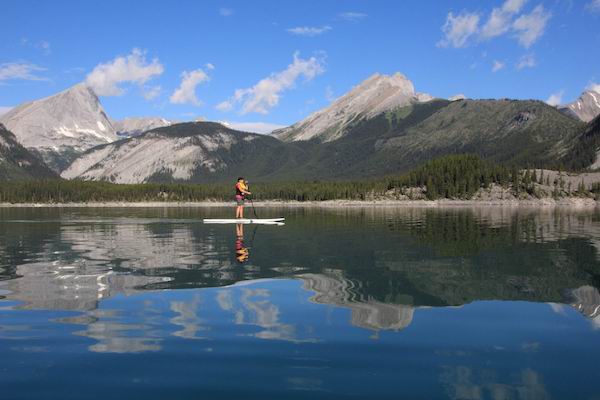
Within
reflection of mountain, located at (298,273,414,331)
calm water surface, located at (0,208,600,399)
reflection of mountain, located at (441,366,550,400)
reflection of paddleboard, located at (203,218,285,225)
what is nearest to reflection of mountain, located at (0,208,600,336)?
reflection of mountain, located at (298,273,414,331)

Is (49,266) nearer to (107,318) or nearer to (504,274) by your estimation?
(107,318)

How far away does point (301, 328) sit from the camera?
20312mm

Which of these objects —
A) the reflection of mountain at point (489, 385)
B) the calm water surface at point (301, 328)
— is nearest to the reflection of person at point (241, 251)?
the calm water surface at point (301, 328)

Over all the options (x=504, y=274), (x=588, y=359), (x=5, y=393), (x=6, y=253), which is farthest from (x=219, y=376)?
(x=6, y=253)

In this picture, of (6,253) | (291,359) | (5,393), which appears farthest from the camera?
(6,253)

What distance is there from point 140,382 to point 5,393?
11.0ft

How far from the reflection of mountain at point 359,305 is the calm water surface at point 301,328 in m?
0.10

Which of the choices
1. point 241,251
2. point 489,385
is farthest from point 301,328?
point 241,251

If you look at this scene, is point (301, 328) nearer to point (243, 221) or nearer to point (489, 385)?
point (489, 385)

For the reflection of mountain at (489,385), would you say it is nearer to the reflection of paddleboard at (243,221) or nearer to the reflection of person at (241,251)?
the reflection of person at (241,251)

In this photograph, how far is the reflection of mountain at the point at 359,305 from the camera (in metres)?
21.0

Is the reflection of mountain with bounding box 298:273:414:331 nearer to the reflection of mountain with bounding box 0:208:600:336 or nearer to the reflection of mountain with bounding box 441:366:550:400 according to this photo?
the reflection of mountain with bounding box 0:208:600:336

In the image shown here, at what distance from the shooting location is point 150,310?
23.2 meters

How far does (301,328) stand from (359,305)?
436 centimetres
